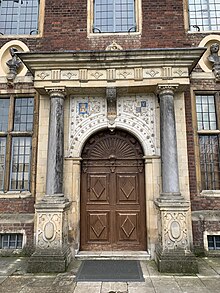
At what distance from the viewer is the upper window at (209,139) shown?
6332 mm

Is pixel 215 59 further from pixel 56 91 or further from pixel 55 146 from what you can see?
pixel 55 146

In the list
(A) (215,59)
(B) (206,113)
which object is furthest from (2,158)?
(A) (215,59)

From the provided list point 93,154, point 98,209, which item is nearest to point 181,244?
point 98,209

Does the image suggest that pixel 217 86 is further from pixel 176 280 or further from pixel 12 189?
pixel 12 189

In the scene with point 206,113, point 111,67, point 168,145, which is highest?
point 111,67

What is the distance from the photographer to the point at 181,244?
197 inches

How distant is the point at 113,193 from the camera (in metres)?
6.22

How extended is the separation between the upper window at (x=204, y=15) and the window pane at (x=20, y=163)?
5.74 metres

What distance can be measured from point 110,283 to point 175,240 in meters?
1.60

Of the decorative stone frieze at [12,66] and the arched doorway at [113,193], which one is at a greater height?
the decorative stone frieze at [12,66]

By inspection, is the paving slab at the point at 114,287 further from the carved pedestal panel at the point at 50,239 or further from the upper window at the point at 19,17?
the upper window at the point at 19,17

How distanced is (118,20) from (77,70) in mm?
2400

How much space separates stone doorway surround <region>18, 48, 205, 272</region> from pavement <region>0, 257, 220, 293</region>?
0.52 meters

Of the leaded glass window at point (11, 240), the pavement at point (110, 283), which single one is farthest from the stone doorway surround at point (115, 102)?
the leaded glass window at point (11, 240)
